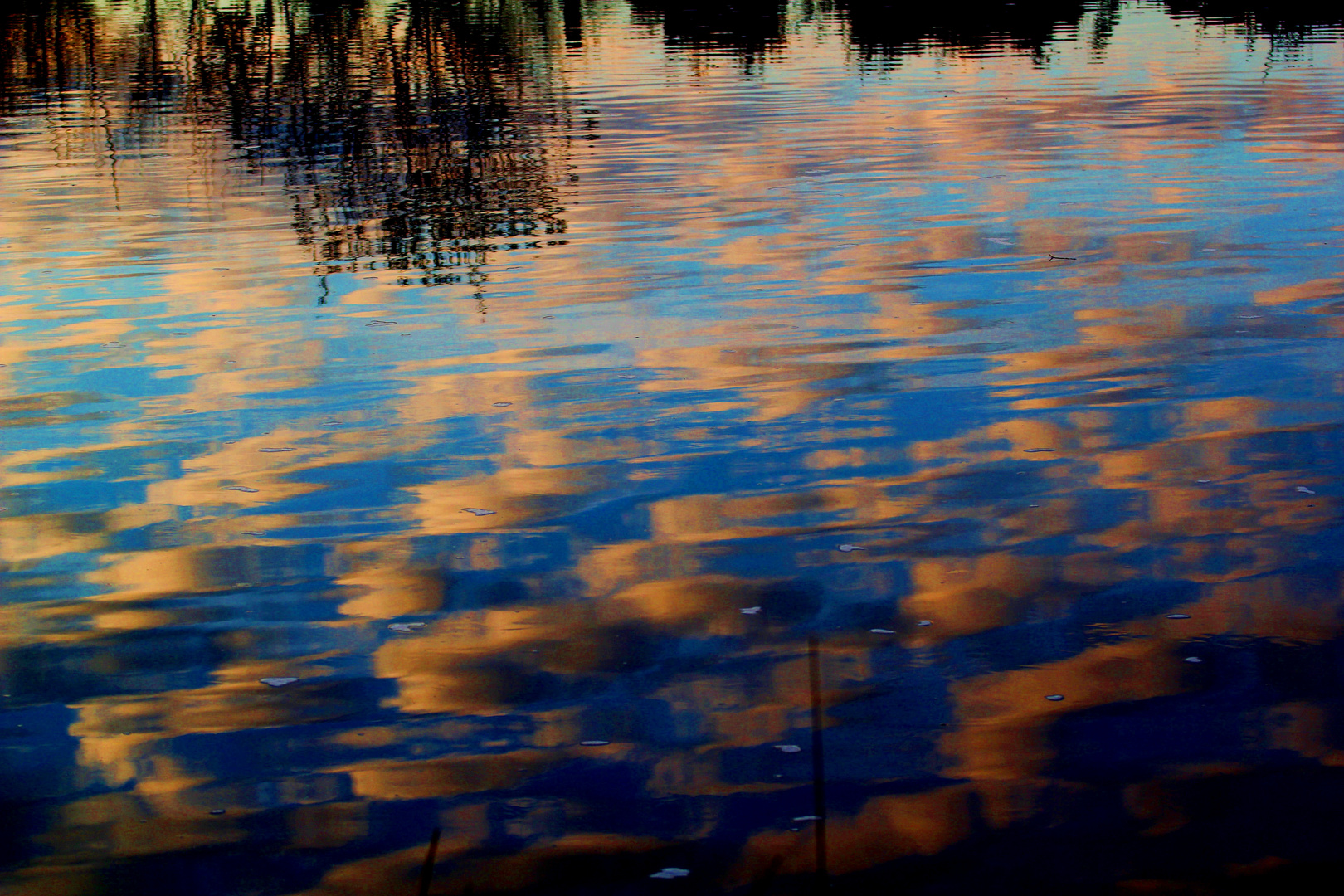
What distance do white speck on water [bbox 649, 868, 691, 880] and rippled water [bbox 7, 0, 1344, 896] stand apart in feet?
0.24

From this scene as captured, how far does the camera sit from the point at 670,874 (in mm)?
4316

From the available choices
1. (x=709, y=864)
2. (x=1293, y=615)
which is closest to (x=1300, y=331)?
(x=1293, y=615)

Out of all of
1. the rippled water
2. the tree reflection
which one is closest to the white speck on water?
the rippled water

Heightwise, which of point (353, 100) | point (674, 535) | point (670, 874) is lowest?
point (670, 874)

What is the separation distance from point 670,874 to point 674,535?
8.55ft

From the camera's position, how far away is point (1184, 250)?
495 inches

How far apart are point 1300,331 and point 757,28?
34153 millimetres

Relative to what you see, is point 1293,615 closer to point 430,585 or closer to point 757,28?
point 430,585

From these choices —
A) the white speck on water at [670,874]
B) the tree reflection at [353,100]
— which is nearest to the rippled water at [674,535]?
the white speck on water at [670,874]

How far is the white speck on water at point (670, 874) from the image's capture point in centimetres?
430

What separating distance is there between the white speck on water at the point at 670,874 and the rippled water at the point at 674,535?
0.24 feet

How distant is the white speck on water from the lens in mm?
4305

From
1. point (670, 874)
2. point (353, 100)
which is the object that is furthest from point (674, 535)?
point (353, 100)

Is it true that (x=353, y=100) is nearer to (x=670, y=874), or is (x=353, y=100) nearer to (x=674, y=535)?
(x=674, y=535)
